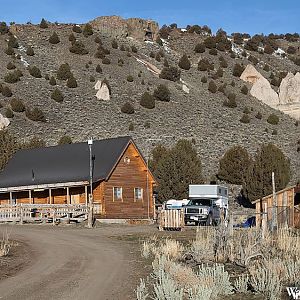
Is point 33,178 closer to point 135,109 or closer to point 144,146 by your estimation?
point 144,146

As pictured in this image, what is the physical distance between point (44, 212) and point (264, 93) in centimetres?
6068

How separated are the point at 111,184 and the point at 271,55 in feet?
301

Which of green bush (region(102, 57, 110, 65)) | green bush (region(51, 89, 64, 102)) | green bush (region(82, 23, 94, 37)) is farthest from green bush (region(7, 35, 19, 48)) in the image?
green bush (region(51, 89, 64, 102))

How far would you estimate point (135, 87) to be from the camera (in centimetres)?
8325

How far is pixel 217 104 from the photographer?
3219 inches

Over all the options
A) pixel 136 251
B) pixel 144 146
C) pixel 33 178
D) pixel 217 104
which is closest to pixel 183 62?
pixel 217 104

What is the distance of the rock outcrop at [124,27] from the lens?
113 meters

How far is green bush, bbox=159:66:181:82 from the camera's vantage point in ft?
297

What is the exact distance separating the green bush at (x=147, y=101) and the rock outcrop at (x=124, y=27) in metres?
36.0

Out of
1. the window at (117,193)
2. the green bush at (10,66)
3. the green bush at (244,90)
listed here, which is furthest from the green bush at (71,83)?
the window at (117,193)

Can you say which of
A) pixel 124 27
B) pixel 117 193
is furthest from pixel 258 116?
pixel 124 27

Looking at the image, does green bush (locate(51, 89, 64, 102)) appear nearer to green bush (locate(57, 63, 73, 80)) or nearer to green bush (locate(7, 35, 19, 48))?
green bush (locate(57, 63, 73, 80))

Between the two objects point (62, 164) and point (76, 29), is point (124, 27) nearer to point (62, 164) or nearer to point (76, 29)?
point (76, 29)

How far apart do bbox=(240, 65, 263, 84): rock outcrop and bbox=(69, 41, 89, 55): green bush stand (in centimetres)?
2524
